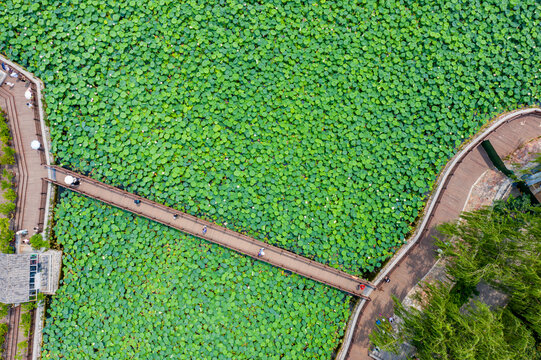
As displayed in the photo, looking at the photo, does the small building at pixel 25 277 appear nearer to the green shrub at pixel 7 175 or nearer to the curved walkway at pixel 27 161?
the curved walkway at pixel 27 161

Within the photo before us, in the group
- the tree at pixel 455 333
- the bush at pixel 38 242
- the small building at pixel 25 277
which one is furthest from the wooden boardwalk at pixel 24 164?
the tree at pixel 455 333

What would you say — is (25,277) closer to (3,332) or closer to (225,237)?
(3,332)

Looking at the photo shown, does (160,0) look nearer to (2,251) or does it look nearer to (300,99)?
(300,99)

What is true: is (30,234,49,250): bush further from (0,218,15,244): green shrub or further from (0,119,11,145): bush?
(0,119,11,145): bush

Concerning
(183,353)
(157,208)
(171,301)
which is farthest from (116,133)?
(183,353)

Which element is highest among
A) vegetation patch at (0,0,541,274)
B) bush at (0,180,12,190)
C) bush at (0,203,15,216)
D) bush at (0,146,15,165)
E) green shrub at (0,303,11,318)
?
vegetation patch at (0,0,541,274)

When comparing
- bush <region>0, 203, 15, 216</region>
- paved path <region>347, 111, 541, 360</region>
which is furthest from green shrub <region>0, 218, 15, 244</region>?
paved path <region>347, 111, 541, 360</region>
